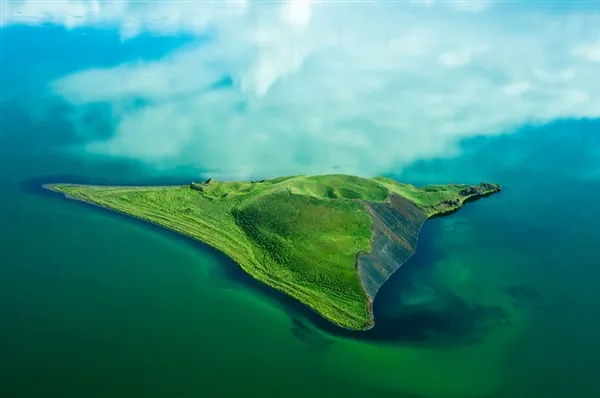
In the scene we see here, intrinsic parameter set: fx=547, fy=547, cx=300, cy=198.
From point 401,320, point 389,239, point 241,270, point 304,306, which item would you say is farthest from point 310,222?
point 401,320

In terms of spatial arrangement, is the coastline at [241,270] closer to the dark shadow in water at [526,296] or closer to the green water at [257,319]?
the green water at [257,319]

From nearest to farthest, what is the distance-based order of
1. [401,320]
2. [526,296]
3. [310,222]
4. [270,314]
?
[270,314], [401,320], [526,296], [310,222]

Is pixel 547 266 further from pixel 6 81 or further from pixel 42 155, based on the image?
pixel 6 81

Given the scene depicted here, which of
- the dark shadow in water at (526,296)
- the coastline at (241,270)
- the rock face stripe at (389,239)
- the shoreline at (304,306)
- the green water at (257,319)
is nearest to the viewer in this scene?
the green water at (257,319)

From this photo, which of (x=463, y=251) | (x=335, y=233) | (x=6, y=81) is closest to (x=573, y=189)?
(x=463, y=251)

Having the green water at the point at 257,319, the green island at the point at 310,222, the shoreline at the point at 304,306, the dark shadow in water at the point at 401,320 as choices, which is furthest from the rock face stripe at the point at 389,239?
the green water at the point at 257,319

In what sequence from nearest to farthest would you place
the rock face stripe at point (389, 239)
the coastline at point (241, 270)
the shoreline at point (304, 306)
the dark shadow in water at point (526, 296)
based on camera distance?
the shoreline at point (304, 306) → the coastline at point (241, 270) → the dark shadow in water at point (526, 296) → the rock face stripe at point (389, 239)

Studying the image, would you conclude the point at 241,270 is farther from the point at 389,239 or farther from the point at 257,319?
the point at 389,239
